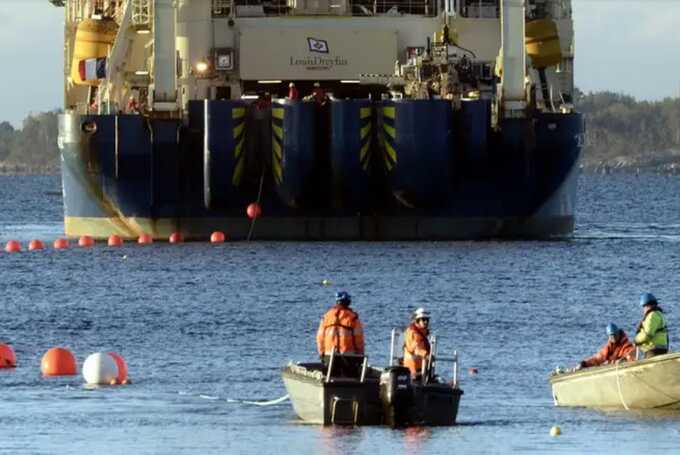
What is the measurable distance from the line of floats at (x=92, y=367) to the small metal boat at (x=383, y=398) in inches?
252

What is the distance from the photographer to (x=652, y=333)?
33688 mm

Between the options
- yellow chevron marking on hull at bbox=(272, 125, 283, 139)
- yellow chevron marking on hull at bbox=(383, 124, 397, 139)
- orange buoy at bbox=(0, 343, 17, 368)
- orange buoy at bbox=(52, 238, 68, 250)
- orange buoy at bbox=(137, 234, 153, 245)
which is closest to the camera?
orange buoy at bbox=(0, 343, 17, 368)

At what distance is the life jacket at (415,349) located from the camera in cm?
3238

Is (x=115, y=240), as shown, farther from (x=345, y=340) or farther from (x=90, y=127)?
(x=345, y=340)

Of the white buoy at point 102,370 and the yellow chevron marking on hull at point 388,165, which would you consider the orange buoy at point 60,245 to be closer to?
the yellow chevron marking on hull at point 388,165

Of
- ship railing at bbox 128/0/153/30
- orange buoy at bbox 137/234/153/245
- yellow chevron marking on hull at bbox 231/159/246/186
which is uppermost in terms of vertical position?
ship railing at bbox 128/0/153/30

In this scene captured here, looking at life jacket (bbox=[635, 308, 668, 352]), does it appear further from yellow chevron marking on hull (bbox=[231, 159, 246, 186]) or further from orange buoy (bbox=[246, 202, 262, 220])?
orange buoy (bbox=[246, 202, 262, 220])

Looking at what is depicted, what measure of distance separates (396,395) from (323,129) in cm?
3516

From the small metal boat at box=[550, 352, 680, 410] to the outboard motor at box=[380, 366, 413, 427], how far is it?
3653 mm

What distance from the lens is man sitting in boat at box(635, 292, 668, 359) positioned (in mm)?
33562

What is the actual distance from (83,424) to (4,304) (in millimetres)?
21406

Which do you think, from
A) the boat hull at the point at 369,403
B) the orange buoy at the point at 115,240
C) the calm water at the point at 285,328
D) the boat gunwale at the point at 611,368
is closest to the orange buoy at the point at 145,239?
the calm water at the point at 285,328

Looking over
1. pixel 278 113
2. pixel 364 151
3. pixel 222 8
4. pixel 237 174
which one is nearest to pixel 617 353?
pixel 364 151

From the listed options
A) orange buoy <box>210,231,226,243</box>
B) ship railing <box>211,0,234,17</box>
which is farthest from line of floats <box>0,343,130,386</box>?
ship railing <box>211,0,234,17</box>
